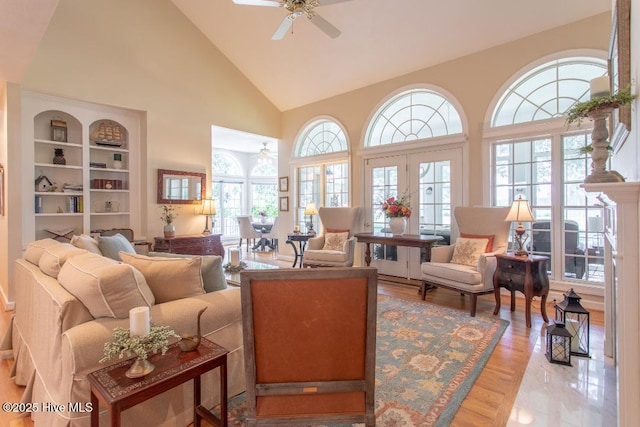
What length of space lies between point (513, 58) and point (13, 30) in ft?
17.1

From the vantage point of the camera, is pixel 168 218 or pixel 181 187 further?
pixel 181 187

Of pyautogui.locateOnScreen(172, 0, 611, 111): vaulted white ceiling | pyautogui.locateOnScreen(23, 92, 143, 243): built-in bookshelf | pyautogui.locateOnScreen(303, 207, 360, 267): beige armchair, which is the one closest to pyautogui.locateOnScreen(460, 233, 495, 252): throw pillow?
pyautogui.locateOnScreen(303, 207, 360, 267): beige armchair

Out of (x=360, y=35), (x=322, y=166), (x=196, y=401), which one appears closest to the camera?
(x=196, y=401)

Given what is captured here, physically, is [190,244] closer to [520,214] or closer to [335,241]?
[335,241]

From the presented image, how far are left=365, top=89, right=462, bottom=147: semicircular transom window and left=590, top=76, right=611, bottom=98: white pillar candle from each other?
2633 mm

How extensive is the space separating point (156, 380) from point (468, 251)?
3.61 metres

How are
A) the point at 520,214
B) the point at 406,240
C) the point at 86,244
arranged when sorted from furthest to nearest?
the point at 406,240 < the point at 520,214 < the point at 86,244

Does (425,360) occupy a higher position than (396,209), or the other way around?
(396,209)

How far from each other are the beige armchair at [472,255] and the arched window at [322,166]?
7.60ft

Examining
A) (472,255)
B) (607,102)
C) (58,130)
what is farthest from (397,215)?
(58,130)

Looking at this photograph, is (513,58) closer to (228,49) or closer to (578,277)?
(578,277)

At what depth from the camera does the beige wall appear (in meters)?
3.64

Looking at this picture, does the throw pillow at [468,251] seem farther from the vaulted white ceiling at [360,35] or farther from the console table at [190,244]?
the console table at [190,244]

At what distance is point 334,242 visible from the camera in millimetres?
5230
